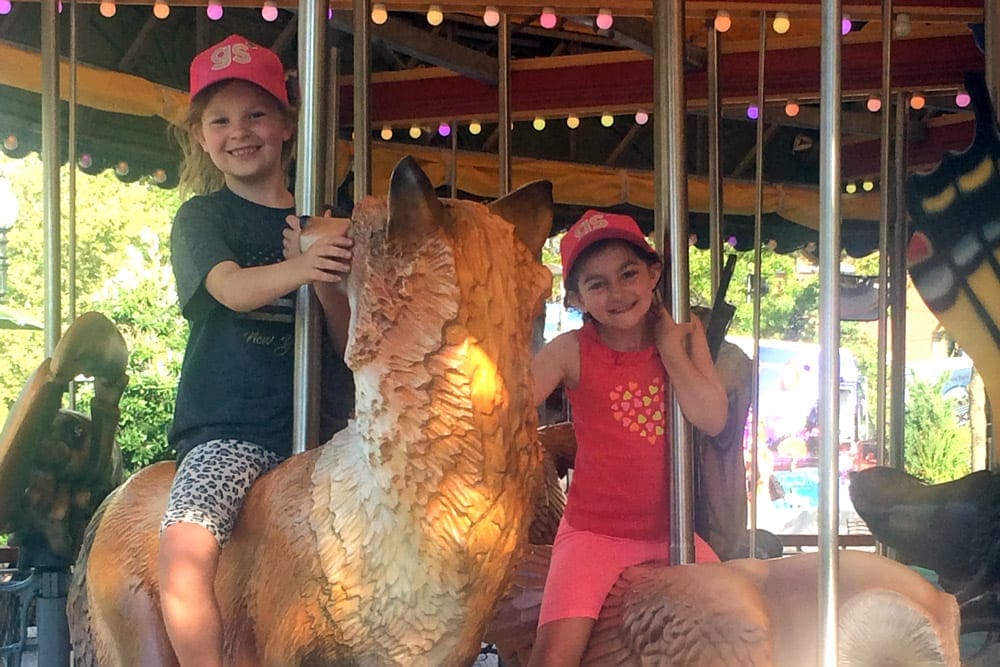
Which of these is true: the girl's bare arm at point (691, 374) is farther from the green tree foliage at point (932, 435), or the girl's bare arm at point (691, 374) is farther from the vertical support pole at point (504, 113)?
the green tree foliage at point (932, 435)

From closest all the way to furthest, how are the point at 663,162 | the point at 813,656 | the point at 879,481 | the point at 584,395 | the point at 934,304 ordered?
the point at 813,656 → the point at 663,162 → the point at 584,395 → the point at 934,304 → the point at 879,481

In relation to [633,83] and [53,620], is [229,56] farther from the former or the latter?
[633,83]

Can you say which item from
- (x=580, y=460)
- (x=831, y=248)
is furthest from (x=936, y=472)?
(x=831, y=248)

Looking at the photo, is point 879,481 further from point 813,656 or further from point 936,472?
point 936,472

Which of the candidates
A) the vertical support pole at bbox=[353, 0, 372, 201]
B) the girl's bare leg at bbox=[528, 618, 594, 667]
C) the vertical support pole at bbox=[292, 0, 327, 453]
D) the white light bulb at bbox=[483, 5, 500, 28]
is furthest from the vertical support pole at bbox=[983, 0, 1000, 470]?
the vertical support pole at bbox=[292, 0, 327, 453]

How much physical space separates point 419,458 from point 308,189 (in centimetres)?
41

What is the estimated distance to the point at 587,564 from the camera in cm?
132

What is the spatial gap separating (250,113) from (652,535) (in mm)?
781

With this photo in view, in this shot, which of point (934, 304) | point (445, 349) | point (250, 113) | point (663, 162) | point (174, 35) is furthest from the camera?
point (174, 35)

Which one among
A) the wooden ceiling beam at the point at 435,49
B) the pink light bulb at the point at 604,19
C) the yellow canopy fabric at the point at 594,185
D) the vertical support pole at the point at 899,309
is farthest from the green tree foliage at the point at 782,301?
the pink light bulb at the point at 604,19

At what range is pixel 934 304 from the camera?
6.22ft

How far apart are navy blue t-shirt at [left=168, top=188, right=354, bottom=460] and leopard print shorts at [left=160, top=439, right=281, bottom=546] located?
24 mm

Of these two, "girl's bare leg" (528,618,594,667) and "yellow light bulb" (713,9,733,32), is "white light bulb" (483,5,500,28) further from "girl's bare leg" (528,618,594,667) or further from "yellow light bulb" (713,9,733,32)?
"girl's bare leg" (528,618,594,667)

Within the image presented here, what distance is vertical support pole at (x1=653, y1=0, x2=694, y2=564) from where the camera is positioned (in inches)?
50.9
